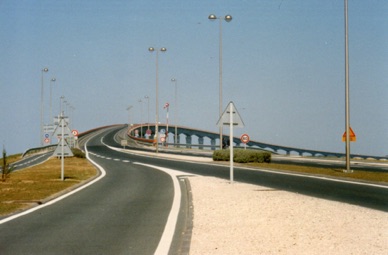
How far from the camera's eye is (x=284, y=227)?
28.3 ft

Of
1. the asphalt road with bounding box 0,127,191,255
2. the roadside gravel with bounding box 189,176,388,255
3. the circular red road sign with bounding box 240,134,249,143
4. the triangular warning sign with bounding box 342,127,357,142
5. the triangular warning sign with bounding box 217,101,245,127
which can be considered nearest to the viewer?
the roadside gravel with bounding box 189,176,388,255

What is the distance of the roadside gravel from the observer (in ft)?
22.7

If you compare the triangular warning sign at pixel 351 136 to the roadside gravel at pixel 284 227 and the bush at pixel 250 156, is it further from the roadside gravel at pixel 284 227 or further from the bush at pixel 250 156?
the roadside gravel at pixel 284 227

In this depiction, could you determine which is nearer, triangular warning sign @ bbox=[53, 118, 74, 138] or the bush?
triangular warning sign @ bbox=[53, 118, 74, 138]

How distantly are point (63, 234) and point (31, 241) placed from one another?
755 millimetres

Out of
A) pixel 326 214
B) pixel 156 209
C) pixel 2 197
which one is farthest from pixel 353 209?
pixel 2 197

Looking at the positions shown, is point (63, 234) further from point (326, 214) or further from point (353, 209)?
point (353, 209)

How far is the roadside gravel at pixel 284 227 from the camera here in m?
6.93

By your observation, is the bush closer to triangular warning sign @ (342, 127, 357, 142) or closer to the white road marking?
triangular warning sign @ (342, 127, 357, 142)

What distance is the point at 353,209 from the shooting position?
11.0 meters

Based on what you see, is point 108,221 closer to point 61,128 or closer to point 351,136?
point 61,128

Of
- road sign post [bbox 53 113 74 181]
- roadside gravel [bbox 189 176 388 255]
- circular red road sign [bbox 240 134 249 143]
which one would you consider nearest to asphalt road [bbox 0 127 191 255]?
roadside gravel [bbox 189 176 388 255]

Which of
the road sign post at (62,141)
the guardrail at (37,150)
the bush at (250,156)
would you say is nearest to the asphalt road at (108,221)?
the road sign post at (62,141)

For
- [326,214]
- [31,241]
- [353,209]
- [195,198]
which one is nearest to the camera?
[31,241]
